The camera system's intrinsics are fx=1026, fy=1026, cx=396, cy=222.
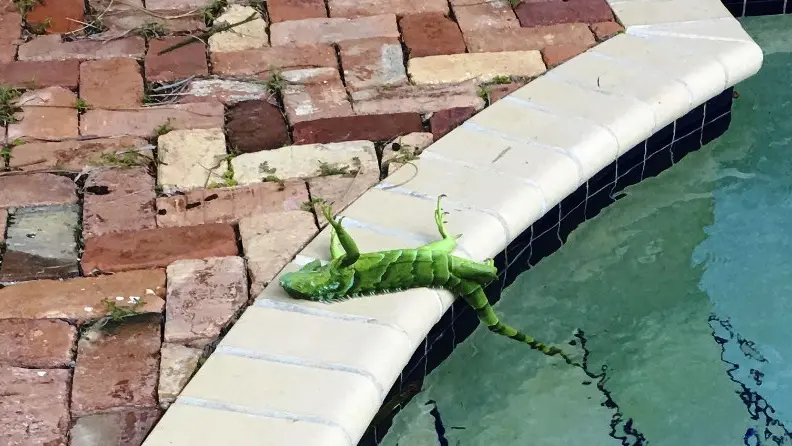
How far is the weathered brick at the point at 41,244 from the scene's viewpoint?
8.34ft

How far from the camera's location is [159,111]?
10.0 feet

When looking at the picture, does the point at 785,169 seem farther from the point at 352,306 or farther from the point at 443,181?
the point at 352,306

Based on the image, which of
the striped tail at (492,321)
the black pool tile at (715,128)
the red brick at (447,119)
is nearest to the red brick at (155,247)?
the striped tail at (492,321)

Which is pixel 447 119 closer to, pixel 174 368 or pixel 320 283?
pixel 320 283

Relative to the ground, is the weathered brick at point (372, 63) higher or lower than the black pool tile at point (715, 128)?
higher

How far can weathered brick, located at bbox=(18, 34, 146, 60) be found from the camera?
330 centimetres

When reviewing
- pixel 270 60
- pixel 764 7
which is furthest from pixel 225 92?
pixel 764 7

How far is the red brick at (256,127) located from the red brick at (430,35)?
0.53 meters

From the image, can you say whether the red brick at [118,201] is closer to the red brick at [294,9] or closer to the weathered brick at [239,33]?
the weathered brick at [239,33]

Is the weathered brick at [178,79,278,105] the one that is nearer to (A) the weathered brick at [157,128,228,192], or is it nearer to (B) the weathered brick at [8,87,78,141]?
(A) the weathered brick at [157,128,228,192]

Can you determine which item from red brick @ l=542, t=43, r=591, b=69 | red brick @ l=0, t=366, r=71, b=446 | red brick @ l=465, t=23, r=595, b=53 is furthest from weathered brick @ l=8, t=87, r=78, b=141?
red brick @ l=542, t=43, r=591, b=69

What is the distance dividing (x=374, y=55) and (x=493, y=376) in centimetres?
118

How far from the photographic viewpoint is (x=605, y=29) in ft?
11.3

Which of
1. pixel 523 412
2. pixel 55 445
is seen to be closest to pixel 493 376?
pixel 523 412
